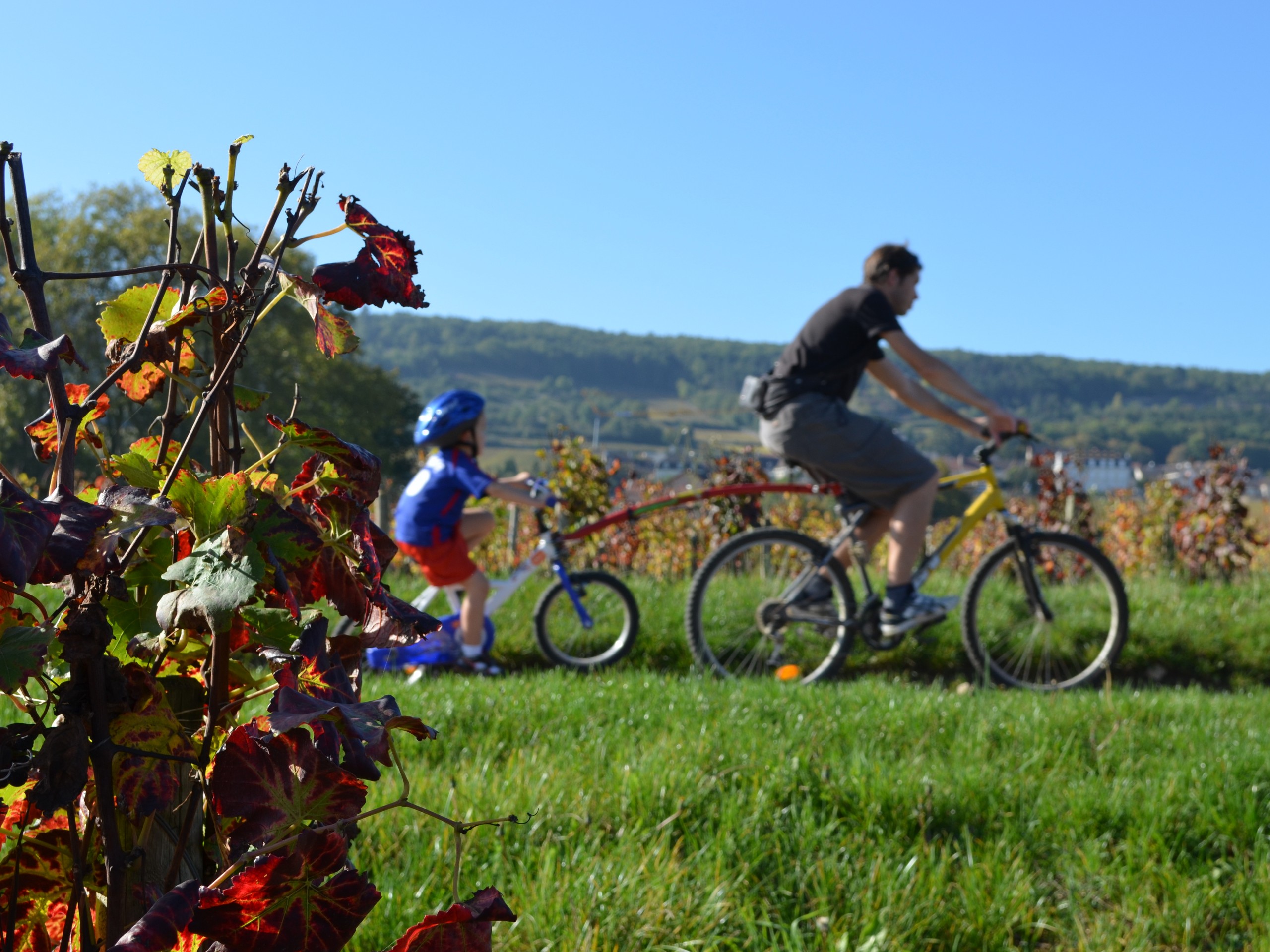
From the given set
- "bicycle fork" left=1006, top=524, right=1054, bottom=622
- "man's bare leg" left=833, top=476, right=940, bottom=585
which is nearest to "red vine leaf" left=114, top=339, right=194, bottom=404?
"man's bare leg" left=833, top=476, right=940, bottom=585

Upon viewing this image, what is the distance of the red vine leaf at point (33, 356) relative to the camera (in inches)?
35.3

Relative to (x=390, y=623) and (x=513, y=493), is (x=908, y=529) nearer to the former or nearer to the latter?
(x=513, y=493)

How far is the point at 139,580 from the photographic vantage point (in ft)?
3.45

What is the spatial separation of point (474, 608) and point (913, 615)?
81.4 inches

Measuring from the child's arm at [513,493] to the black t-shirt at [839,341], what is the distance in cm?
129

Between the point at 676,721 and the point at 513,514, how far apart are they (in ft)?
27.3

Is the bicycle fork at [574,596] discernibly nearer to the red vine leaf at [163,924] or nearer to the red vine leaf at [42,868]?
the red vine leaf at [42,868]

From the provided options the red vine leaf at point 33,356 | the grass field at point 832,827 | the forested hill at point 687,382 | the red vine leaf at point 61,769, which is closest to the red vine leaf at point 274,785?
the red vine leaf at point 61,769

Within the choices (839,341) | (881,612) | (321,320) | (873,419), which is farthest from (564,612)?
(321,320)

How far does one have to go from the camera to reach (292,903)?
0.96 m

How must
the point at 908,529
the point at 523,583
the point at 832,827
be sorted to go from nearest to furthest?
the point at 832,827 < the point at 908,529 < the point at 523,583

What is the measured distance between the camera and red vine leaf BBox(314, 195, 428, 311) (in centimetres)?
109

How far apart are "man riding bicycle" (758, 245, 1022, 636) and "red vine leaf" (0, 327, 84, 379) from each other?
174 inches

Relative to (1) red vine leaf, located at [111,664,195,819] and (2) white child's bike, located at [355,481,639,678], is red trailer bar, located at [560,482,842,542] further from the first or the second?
(1) red vine leaf, located at [111,664,195,819]
